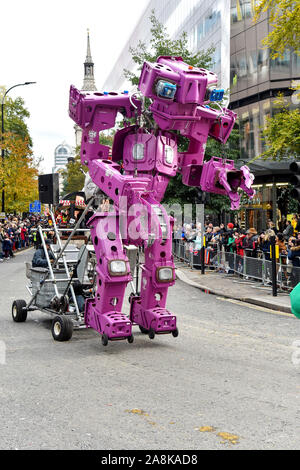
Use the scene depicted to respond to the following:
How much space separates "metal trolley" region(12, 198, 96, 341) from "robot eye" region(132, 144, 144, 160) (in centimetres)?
88

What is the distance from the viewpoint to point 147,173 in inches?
321

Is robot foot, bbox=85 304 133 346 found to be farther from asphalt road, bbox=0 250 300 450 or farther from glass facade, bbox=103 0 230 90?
glass facade, bbox=103 0 230 90

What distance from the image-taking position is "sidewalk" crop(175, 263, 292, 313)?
39.4 ft

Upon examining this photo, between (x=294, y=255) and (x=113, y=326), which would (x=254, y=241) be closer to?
(x=294, y=255)

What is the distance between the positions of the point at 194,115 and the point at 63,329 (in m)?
3.37

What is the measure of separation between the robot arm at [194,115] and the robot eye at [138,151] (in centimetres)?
45

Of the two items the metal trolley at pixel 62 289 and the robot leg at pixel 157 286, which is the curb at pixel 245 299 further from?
the robot leg at pixel 157 286

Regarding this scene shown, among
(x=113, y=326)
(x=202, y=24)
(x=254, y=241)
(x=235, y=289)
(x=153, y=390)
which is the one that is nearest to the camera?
(x=153, y=390)

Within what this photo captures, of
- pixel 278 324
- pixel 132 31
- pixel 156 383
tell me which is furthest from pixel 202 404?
pixel 132 31

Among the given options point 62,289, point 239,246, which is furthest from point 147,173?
point 239,246

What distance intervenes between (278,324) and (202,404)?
481 centimetres

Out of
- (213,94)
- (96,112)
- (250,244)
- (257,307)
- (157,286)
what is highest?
(213,94)

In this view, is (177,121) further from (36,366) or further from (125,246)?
(36,366)

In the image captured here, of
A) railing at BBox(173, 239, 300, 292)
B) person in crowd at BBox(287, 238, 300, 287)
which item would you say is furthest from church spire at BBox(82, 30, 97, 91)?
person in crowd at BBox(287, 238, 300, 287)
